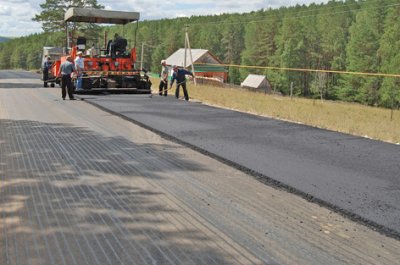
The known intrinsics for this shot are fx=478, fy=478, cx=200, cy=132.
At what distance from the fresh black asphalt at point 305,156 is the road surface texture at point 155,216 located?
0.30m

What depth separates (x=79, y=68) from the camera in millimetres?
18750

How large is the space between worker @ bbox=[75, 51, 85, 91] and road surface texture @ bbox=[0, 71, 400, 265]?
35.5 ft

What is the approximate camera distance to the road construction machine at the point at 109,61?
19203mm

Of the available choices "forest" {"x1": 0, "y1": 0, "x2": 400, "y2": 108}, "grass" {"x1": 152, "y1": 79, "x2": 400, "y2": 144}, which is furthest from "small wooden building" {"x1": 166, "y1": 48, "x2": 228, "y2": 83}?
"grass" {"x1": 152, "y1": 79, "x2": 400, "y2": 144}

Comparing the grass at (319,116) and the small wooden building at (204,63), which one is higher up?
the small wooden building at (204,63)

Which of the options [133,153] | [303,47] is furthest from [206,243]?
[303,47]

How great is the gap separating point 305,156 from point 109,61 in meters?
13.4

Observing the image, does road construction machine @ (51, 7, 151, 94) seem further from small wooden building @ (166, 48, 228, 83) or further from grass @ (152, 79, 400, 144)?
small wooden building @ (166, 48, 228, 83)

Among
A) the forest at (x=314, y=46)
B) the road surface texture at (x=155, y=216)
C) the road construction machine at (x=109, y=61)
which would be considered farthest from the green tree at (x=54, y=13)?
the road surface texture at (x=155, y=216)

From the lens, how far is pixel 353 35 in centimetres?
7356

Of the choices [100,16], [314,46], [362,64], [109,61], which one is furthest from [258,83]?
[100,16]

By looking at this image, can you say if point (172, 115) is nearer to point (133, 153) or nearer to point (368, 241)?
point (133, 153)

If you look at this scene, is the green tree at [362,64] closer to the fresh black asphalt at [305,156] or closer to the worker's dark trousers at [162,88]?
the worker's dark trousers at [162,88]

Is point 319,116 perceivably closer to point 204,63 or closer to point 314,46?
point 204,63
